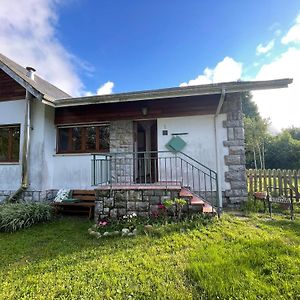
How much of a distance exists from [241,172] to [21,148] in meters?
7.57

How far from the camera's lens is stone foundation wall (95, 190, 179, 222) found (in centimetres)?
522

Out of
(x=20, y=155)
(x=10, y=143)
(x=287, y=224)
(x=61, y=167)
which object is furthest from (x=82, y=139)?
(x=287, y=224)

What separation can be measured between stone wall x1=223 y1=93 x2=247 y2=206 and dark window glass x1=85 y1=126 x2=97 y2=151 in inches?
179

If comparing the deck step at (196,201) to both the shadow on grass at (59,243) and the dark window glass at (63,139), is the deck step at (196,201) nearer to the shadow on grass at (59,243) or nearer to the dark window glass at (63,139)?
the shadow on grass at (59,243)

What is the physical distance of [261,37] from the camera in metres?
8.22

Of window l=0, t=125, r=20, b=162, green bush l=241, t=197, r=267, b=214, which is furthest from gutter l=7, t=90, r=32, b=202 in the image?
green bush l=241, t=197, r=267, b=214

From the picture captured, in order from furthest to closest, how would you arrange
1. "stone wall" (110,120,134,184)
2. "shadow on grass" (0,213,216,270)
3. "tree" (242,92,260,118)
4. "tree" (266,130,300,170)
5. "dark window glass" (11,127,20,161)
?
1. "tree" (242,92,260,118)
2. "tree" (266,130,300,170)
3. "dark window glass" (11,127,20,161)
4. "stone wall" (110,120,134,184)
5. "shadow on grass" (0,213,216,270)

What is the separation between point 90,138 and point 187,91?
3.92 m

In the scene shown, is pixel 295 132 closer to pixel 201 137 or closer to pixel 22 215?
pixel 201 137

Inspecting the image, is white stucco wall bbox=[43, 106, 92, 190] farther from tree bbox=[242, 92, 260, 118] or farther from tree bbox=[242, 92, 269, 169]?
tree bbox=[242, 92, 260, 118]

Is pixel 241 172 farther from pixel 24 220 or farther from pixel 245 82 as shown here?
pixel 24 220

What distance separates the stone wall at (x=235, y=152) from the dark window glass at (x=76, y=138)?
16.9ft

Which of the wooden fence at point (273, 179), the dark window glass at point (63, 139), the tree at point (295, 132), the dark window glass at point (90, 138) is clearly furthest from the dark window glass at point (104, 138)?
the tree at point (295, 132)

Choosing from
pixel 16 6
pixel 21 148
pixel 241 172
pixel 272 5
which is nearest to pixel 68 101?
pixel 21 148
